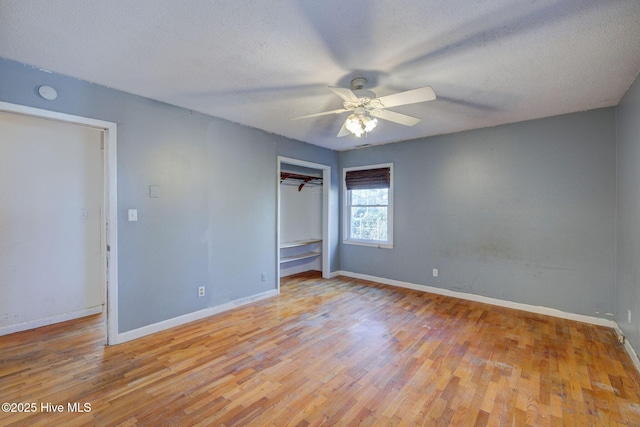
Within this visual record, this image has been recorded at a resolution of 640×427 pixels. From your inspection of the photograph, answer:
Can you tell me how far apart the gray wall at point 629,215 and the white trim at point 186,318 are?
13.1 feet

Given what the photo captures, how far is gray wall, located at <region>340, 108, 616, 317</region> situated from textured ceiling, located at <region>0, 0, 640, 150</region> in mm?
623

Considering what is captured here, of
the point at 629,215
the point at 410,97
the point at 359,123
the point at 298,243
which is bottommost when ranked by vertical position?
the point at 298,243

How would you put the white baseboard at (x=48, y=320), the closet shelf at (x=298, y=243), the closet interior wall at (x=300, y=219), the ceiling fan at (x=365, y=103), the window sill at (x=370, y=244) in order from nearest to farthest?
the ceiling fan at (x=365, y=103), the white baseboard at (x=48, y=320), the window sill at (x=370, y=244), the closet shelf at (x=298, y=243), the closet interior wall at (x=300, y=219)

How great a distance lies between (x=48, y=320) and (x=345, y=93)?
411 cm

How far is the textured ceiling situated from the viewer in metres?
1.66

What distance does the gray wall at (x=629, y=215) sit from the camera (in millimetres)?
2430

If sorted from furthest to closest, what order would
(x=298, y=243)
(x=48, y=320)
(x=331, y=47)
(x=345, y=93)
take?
(x=298, y=243) → (x=48, y=320) → (x=345, y=93) → (x=331, y=47)

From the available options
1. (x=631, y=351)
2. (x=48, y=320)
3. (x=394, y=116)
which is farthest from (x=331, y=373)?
(x=48, y=320)

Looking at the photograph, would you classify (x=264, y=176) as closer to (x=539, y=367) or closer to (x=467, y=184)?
(x=467, y=184)

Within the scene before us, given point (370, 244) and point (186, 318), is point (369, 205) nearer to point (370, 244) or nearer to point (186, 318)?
point (370, 244)

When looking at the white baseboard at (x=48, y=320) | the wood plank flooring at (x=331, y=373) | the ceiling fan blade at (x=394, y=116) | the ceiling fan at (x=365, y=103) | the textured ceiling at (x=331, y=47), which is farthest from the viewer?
the white baseboard at (x=48, y=320)

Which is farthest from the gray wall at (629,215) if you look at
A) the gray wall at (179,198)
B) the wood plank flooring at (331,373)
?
the gray wall at (179,198)

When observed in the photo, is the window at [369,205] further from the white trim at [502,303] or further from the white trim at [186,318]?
the white trim at [186,318]

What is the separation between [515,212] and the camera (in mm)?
3773
